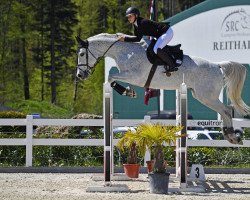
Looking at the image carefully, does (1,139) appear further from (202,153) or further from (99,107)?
(99,107)

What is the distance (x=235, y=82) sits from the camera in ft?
39.0

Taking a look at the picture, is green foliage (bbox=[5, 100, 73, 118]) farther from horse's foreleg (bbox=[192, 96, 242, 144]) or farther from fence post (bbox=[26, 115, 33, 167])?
horse's foreleg (bbox=[192, 96, 242, 144])

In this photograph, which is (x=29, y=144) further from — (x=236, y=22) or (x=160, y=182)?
(x=236, y=22)

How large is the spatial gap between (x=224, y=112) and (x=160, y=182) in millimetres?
2279

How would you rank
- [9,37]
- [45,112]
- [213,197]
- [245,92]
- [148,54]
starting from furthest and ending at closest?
[9,37]
[45,112]
[245,92]
[148,54]
[213,197]

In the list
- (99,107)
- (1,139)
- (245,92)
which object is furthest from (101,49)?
(99,107)

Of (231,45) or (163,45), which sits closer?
(163,45)

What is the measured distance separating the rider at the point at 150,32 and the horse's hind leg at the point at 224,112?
103 centimetres

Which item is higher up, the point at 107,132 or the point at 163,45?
the point at 163,45

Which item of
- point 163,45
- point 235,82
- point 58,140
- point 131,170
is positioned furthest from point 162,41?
point 58,140

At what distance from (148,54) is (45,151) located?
497 centimetres

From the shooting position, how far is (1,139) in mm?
14484

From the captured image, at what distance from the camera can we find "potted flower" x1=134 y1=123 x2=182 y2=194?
999 cm

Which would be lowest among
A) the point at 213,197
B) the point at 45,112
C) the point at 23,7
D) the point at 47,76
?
the point at 213,197
